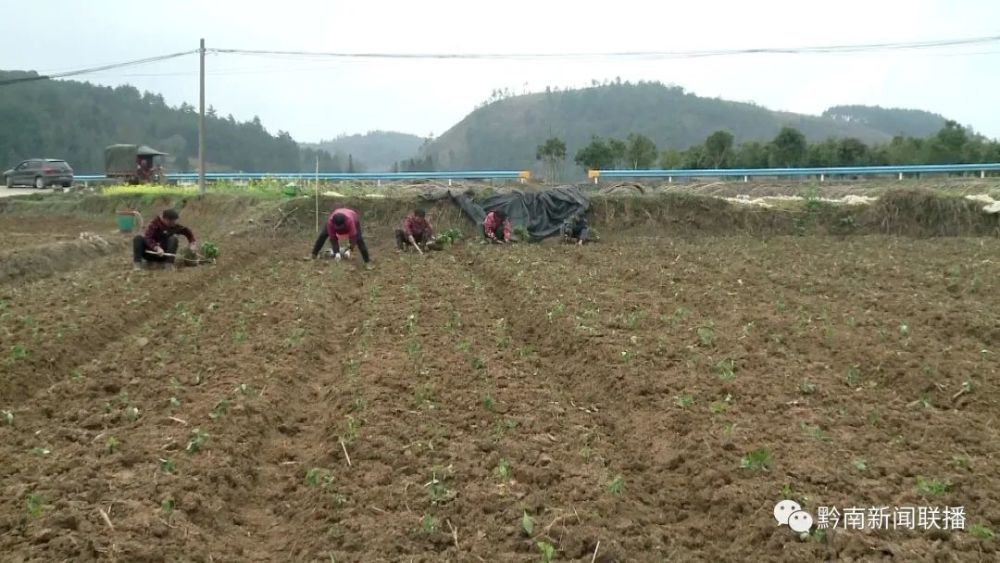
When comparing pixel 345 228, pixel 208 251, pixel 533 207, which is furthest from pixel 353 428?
pixel 533 207

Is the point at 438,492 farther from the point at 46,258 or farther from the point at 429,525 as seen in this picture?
the point at 46,258

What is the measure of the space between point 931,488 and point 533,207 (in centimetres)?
1896

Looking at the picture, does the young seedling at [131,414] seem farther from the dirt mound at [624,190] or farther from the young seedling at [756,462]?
the dirt mound at [624,190]

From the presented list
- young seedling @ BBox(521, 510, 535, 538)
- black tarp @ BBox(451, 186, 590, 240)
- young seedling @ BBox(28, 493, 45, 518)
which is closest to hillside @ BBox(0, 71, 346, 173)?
black tarp @ BBox(451, 186, 590, 240)

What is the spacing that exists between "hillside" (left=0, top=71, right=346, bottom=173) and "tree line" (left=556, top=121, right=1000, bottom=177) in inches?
1660

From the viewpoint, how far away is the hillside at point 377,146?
149m

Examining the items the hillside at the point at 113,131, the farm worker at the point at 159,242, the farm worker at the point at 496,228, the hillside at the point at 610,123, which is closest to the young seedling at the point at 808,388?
the farm worker at the point at 159,242

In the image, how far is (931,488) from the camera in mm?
4629

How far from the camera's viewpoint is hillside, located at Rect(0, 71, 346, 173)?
2719 inches

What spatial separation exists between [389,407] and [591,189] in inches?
818

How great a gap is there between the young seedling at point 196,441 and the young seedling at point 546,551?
276 cm

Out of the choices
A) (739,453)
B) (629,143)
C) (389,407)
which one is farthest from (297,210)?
(629,143)

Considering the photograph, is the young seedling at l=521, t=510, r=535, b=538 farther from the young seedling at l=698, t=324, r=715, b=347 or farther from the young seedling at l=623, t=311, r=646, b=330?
the young seedling at l=623, t=311, r=646, b=330

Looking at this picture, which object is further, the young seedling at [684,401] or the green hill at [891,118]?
the green hill at [891,118]
